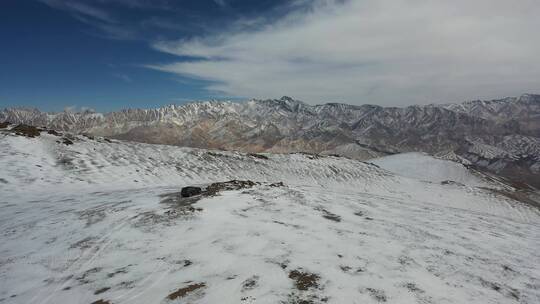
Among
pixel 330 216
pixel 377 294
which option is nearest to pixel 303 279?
pixel 377 294

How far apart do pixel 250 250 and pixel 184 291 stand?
2983mm

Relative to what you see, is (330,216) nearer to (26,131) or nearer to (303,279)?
(303,279)

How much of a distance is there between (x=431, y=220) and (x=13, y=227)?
17532mm

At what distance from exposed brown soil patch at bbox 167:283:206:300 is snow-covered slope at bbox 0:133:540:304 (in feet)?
0.16

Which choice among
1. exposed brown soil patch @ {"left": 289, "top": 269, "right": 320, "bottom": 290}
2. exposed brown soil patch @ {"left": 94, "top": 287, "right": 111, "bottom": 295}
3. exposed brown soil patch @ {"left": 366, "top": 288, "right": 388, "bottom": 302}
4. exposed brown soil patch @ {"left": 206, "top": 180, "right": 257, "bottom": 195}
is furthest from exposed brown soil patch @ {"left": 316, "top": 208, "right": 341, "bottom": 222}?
exposed brown soil patch @ {"left": 94, "top": 287, "right": 111, "bottom": 295}

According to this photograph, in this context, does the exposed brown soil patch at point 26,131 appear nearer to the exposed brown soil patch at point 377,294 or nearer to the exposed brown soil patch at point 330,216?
the exposed brown soil patch at point 330,216

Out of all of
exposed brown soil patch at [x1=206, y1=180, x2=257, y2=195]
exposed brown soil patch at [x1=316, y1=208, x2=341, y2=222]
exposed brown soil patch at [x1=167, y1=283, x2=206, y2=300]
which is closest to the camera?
exposed brown soil patch at [x1=167, y1=283, x2=206, y2=300]

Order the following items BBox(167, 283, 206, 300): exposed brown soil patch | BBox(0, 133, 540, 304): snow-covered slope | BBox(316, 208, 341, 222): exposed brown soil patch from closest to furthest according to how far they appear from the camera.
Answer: BBox(167, 283, 206, 300): exposed brown soil patch
BBox(0, 133, 540, 304): snow-covered slope
BBox(316, 208, 341, 222): exposed brown soil patch

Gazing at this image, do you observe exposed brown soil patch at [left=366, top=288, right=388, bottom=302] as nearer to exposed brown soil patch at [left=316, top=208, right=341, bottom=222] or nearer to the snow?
exposed brown soil patch at [left=316, top=208, right=341, bottom=222]

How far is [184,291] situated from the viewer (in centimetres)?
874

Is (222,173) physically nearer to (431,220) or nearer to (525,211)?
(431,220)

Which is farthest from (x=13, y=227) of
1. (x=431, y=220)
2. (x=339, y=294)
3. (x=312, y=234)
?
(x=431, y=220)

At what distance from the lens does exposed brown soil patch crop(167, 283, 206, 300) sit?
8.52 m

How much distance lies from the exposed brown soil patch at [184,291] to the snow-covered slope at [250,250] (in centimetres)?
5
